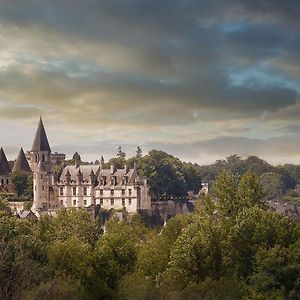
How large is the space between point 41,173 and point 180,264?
51537 mm

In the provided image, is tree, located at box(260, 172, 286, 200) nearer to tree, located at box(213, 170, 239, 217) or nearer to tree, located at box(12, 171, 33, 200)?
tree, located at box(12, 171, 33, 200)

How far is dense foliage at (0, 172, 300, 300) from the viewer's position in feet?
83.1

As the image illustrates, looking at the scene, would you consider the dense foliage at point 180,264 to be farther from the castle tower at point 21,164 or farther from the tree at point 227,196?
the castle tower at point 21,164

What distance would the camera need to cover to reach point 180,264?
92.6ft

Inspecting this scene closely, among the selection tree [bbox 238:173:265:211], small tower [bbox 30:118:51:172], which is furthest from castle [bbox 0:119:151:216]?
tree [bbox 238:173:265:211]

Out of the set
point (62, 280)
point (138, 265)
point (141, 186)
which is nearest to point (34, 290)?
point (62, 280)

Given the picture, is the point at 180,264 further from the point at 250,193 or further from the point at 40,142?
the point at 40,142

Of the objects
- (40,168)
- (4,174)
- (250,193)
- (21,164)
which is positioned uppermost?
(21,164)

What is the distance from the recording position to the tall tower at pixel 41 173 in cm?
7594

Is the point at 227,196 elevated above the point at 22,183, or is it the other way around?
the point at 22,183

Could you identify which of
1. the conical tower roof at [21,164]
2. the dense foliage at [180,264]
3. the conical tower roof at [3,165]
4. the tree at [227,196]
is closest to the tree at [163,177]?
the conical tower roof at [21,164]

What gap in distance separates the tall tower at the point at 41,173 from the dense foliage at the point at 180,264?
138ft

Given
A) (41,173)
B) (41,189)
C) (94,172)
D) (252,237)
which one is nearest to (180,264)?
(252,237)

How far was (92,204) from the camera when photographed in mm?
76688
